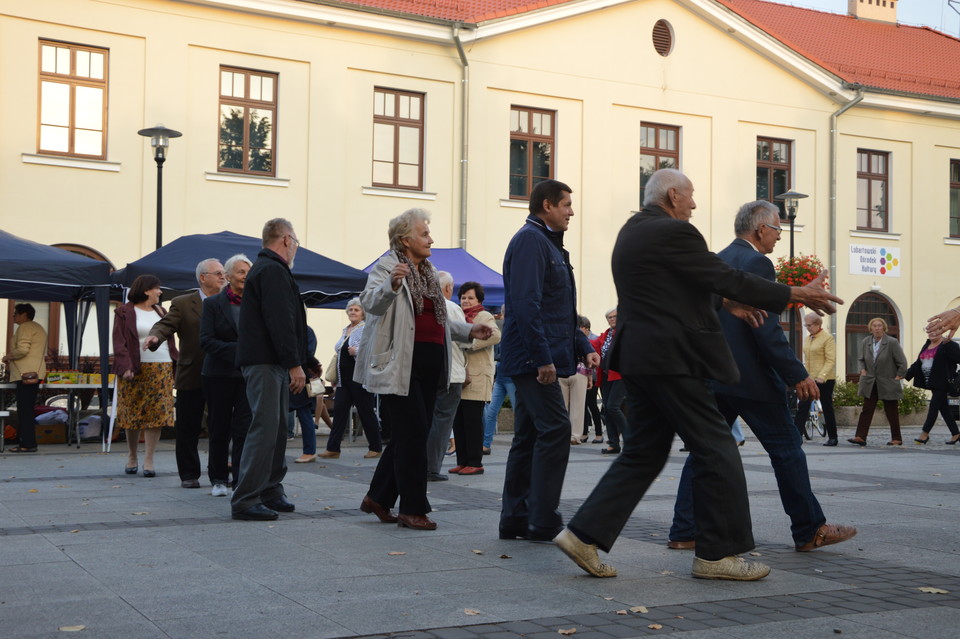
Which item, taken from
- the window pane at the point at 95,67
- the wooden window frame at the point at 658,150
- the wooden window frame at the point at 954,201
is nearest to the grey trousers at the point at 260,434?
the window pane at the point at 95,67

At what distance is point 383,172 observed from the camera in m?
23.5

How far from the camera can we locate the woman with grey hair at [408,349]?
268 inches

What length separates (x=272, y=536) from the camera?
266 inches

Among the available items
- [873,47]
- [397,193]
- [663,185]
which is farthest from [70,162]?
[873,47]

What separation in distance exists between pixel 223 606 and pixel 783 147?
2573 cm

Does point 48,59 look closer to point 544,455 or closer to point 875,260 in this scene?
point 544,455

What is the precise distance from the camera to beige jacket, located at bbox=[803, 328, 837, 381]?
16578 mm

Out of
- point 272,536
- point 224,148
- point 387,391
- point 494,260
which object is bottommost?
point 272,536

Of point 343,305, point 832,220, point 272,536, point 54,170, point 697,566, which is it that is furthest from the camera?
point 832,220

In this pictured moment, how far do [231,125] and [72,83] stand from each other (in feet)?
A: 9.57

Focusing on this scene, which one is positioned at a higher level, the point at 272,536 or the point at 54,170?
the point at 54,170

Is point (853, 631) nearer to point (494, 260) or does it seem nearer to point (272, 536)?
point (272, 536)

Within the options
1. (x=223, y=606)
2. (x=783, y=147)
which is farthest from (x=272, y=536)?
(x=783, y=147)

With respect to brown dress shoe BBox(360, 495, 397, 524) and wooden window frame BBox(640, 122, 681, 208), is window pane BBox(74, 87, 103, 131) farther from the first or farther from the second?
brown dress shoe BBox(360, 495, 397, 524)
